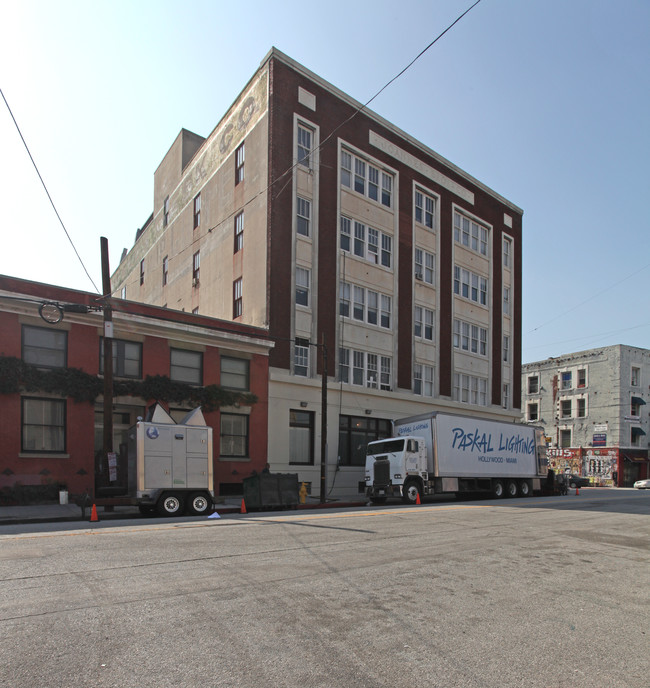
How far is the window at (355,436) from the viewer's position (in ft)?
98.7

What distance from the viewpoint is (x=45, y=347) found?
67.2 ft

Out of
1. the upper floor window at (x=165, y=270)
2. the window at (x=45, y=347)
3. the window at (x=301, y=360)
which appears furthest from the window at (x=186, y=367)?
the upper floor window at (x=165, y=270)

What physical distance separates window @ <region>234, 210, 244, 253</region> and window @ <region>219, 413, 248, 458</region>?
9.65 m

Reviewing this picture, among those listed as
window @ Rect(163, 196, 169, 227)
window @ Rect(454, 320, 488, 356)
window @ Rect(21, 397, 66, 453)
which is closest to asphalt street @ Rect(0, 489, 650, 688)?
window @ Rect(21, 397, 66, 453)

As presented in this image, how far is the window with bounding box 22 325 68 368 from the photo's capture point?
65.8 feet

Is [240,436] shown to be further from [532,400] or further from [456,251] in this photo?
[532,400]

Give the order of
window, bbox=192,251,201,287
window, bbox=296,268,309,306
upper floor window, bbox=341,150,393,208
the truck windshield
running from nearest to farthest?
the truck windshield < window, bbox=296,268,309,306 < upper floor window, bbox=341,150,393,208 < window, bbox=192,251,201,287

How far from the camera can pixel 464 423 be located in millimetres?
26109

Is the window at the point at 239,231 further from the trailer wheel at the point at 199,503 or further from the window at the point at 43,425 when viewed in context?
the trailer wheel at the point at 199,503

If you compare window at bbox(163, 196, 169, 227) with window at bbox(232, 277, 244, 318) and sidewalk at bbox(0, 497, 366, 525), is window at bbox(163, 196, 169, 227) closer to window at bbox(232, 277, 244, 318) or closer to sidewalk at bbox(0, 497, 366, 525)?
window at bbox(232, 277, 244, 318)

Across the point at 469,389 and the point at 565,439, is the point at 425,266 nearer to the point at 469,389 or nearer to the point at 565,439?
the point at 469,389

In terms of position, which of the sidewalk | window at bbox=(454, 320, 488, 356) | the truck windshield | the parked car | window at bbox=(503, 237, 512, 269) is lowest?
the parked car

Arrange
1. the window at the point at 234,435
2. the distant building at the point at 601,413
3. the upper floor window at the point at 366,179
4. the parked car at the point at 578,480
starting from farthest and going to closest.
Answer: the distant building at the point at 601,413
the parked car at the point at 578,480
the upper floor window at the point at 366,179
the window at the point at 234,435

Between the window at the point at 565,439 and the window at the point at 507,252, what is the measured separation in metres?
20.2
